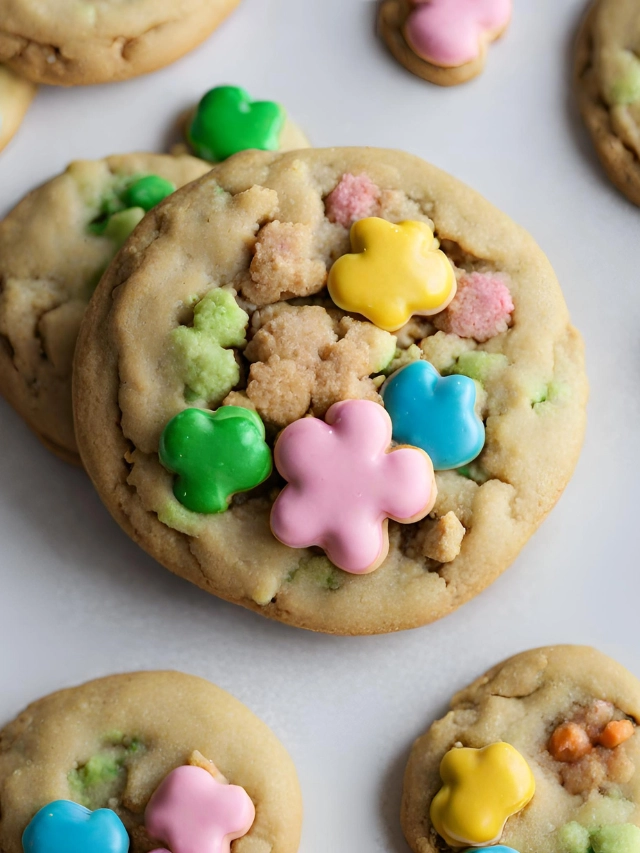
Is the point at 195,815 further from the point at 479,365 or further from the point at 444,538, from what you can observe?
the point at 479,365

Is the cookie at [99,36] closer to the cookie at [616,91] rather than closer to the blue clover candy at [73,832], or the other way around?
the cookie at [616,91]

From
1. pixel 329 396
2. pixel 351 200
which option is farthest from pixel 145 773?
pixel 351 200

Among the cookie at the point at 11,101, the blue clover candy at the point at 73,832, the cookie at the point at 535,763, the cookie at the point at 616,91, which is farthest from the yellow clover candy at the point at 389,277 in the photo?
the blue clover candy at the point at 73,832

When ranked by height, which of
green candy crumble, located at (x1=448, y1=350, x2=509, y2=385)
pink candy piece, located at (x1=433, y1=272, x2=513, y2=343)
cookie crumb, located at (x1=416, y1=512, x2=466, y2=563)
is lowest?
cookie crumb, located at (x1=416, y1=512, x2=466, y2=563)

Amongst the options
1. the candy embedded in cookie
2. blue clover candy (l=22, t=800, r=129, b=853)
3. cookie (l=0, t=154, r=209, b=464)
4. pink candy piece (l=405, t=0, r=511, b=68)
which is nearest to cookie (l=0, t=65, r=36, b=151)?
cookie (l=0, t=154, r=209, b=464)

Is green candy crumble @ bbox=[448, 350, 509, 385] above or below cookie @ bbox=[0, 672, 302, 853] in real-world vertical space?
above

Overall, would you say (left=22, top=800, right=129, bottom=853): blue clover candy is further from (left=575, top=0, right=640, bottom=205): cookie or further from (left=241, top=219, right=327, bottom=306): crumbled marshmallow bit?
(left=575, top=0, right=640, bottom=205): cookie

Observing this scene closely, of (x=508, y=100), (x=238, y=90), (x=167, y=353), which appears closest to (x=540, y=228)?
(x=508, y=100)
